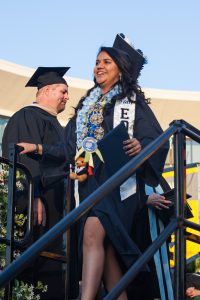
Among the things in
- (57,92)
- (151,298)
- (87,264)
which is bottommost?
(151,298)

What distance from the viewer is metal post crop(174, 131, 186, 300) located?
2488mm

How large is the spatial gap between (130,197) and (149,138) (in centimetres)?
32

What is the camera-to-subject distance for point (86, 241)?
10.5ft

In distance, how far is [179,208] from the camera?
2.54 metres

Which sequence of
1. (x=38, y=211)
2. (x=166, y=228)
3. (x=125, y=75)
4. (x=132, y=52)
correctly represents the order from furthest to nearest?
(x=38, y=211) → (x=132, y=52) → (x=125, y=75) → (x=166, y=228)

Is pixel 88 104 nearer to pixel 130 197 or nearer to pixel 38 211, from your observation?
pixel 130 197

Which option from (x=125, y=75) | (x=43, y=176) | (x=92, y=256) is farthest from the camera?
(x=43, y=176)

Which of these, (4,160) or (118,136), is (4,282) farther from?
(4,160)

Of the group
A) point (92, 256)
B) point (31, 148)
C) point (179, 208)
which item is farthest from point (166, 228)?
point (31, 148)

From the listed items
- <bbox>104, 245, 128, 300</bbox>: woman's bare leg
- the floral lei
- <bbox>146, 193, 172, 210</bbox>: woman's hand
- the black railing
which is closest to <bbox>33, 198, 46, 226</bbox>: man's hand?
the floral lei

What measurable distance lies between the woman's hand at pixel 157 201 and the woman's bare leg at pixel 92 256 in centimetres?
42

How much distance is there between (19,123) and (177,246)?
7.75ft

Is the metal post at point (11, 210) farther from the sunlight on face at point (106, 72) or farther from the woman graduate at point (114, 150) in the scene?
the sunlight on face at point (106, 72)

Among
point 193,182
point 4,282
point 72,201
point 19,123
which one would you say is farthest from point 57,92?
point 193,182
